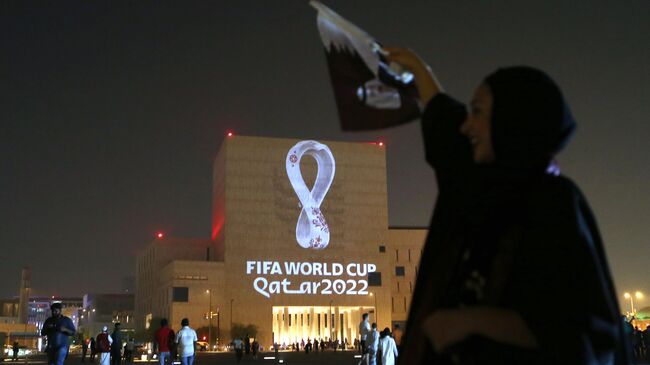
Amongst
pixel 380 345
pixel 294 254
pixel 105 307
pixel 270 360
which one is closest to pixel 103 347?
pixel 380 345

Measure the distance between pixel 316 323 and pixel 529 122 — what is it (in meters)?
74.2

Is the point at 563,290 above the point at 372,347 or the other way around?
above

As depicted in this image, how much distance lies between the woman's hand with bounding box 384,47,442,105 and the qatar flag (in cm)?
3

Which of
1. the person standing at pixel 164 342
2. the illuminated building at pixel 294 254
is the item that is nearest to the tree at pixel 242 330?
the illuminated building at pixel 294 254

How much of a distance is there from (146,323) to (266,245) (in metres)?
25.6

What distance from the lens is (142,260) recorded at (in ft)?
311

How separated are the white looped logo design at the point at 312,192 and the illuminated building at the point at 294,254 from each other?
11 cm

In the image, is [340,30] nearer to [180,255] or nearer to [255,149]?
[255,149]

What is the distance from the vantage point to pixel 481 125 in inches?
55.9

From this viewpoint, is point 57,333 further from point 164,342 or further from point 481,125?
point 481,125

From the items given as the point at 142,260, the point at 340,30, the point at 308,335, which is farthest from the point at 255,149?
the point at 340,30

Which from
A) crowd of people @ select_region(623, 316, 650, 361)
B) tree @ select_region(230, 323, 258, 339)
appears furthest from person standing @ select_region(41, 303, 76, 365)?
tree @ select_region(230, 323, 258, 339)

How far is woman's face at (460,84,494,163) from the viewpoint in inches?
54.9

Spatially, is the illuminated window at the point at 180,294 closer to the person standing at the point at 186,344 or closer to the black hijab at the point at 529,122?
the person standing at the point at 186,344
